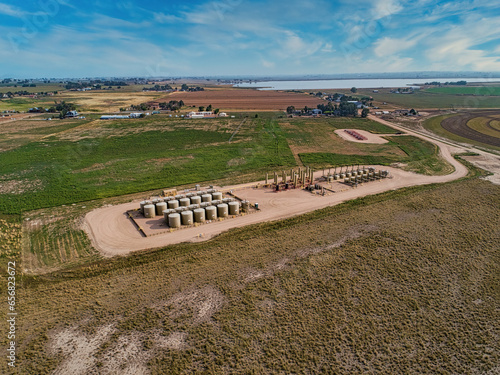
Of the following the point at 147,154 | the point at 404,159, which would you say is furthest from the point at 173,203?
the point at 404,159

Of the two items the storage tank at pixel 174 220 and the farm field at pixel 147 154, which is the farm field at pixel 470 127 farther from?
the storage tank at pixel 174 220

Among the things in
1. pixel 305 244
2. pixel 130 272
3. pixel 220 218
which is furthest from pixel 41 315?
pixel 305 244

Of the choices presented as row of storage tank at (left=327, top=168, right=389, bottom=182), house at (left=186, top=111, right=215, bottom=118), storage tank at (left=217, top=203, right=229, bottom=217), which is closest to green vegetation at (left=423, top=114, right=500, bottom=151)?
row of storage tank at (left=327, top=168, right=389, bottom=182)

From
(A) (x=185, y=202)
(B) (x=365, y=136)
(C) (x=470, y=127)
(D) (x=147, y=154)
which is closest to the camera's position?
(A) (x=185, y=202)

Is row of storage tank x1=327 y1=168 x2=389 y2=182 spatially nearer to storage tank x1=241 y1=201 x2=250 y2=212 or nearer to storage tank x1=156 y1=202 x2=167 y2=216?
storage tank x1=241 y1=201 x2=250 y2=212

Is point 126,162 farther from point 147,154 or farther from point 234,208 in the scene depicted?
point 234,208

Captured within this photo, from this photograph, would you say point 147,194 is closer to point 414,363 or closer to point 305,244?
point 305,244

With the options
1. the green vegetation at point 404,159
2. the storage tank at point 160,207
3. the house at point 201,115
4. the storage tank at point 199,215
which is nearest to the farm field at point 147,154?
the green vegetation at point 404,159
